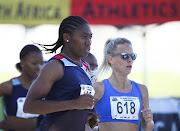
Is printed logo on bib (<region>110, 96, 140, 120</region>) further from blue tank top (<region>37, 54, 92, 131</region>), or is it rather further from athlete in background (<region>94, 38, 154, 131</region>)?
blue tank top (<region>37, 54, 92, 131</region>)

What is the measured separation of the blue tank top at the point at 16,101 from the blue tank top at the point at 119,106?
1.30m

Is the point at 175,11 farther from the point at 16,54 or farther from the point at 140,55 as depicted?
the point at 16,54

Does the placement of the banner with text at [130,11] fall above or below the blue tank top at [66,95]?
above

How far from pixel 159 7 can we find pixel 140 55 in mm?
1268

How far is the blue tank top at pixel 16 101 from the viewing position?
4703 mm

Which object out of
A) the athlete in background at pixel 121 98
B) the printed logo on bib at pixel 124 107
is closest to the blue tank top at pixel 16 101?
the athlete in background at pixel 121 98

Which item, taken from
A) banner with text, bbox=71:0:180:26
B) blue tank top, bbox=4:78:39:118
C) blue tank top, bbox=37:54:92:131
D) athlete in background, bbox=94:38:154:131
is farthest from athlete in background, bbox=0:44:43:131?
banner with text, bbox=71:0:180:26

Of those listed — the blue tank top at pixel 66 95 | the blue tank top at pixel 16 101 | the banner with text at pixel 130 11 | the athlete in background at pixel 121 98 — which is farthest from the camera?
the banner with text at pixel 130 11

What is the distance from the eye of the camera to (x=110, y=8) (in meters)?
8.68

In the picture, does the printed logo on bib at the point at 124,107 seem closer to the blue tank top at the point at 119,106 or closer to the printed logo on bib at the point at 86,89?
the blue tank top at the point at 119,106

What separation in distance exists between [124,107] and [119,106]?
55mm

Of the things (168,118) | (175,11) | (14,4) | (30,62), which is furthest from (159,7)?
(30,62)

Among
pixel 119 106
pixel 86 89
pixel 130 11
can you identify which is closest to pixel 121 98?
pixel 119 106

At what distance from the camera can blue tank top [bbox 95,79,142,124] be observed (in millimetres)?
3770
